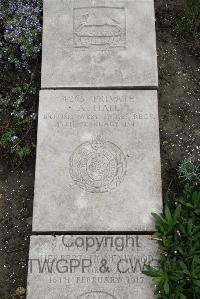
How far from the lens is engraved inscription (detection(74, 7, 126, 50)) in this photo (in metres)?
4.16

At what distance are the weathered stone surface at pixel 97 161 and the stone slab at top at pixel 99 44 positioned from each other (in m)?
0.13

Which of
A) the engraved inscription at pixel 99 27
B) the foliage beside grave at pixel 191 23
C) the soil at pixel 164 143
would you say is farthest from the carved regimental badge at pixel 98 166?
the foliage beside grave at pixel 191 23

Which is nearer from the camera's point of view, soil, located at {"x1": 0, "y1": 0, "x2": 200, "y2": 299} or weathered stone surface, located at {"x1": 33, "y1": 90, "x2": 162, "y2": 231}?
weathered stone surface, located at {"x1": 33, "y1": 90, "x2": 162, "y2": 231}

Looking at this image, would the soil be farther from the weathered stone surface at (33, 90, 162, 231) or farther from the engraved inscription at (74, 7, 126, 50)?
the engraved inscription at (74, 7, 126, 50)

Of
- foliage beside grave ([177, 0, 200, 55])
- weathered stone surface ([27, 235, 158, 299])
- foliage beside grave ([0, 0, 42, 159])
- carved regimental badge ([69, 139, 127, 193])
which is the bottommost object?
weathered stone surface ([27, 235, 158, 299])

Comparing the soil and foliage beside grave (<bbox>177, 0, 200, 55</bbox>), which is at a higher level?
foliage beside grave (<bbox>177, 0, 200, 55</bbox>)

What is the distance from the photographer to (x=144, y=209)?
3.64 m

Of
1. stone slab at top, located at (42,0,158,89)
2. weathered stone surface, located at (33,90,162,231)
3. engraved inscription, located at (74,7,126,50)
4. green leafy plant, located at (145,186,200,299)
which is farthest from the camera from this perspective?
engraved inscription, located at (74,7,126,50)

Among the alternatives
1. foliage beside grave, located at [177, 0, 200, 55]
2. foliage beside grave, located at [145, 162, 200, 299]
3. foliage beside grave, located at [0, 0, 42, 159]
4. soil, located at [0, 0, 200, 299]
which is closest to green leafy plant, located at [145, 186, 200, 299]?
foliage beside grave, located at [145, 162, 200, 299]

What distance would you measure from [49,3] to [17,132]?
1.27 metres

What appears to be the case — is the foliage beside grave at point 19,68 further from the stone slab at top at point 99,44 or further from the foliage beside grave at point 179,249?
the foliage beside grave at point 179,249

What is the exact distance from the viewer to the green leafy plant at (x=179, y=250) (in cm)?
335

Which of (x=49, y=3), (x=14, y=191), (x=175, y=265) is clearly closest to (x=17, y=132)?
(x=14, y=191)

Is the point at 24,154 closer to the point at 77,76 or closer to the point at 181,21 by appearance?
the point at 77,76
